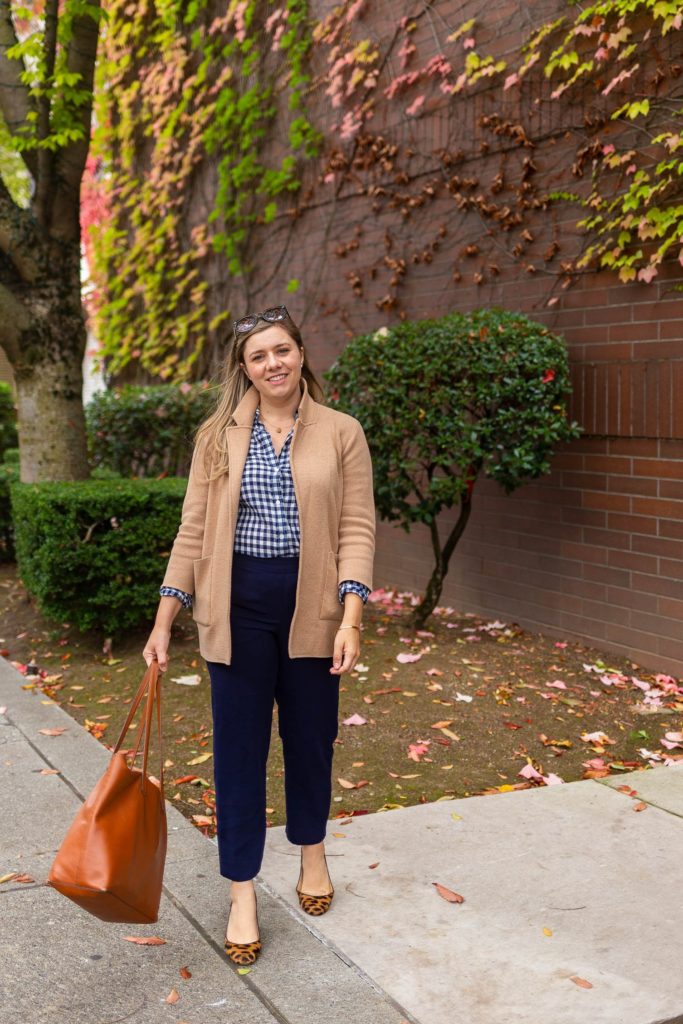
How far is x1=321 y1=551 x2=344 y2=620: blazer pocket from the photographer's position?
3090 millimetres

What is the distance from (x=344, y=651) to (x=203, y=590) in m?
0.43

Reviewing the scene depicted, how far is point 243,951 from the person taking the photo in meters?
2.98

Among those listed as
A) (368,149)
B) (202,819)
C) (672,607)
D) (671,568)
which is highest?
(368,149)

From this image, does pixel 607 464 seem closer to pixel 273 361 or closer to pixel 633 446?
pixel 633 446

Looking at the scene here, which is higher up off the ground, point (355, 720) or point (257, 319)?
point (257, 319)

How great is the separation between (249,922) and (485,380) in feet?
11.6

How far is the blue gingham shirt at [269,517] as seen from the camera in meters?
3.10

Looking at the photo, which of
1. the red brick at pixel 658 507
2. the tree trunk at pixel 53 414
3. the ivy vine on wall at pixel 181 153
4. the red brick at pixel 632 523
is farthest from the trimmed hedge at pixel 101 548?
the ivy vine on wall at pixel 181 153

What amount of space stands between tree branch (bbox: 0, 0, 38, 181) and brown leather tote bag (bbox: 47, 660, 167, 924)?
5353 millimetres

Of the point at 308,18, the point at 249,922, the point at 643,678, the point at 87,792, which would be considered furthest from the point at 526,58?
the point at 249,922

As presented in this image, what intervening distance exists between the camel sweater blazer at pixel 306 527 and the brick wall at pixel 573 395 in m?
2.98

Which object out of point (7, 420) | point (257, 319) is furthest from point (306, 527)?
point (7, 420)

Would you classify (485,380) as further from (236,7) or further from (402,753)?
(236,7)

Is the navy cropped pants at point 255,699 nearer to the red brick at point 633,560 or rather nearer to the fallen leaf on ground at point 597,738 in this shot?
the fallen leaf on ground at point 597,738
